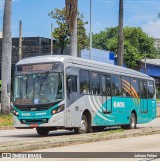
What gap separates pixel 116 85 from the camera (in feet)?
87.9

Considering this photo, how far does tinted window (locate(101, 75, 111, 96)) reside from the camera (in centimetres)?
2525

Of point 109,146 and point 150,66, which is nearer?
point 109,146

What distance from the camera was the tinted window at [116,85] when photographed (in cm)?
2640

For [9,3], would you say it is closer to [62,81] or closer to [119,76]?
[119,76]

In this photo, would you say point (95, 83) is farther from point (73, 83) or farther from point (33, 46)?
point (33, 46)

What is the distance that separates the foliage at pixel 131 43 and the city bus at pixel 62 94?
255ft

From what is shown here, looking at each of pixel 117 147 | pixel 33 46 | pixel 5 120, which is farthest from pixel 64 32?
pixel 117 147

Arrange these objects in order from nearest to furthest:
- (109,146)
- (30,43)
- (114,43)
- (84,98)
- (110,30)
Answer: (109,146), (84,98), (30,43), (114,43), (110,30)

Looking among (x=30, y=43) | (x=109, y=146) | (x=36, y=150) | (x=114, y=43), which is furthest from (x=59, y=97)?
(x=114, y=43)

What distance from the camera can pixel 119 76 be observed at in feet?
89.5

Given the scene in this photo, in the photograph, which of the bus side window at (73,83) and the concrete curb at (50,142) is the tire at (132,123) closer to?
the concrete curb at (50,142)

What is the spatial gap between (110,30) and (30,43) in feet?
224

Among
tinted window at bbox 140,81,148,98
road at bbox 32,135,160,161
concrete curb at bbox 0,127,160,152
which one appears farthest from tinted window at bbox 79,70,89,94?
tinted window at bbox 140,81,148,98

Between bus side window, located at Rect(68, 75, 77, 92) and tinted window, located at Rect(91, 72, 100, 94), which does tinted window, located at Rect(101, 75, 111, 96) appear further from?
bus side window, located at Rect(68, 75, 77, 92)
